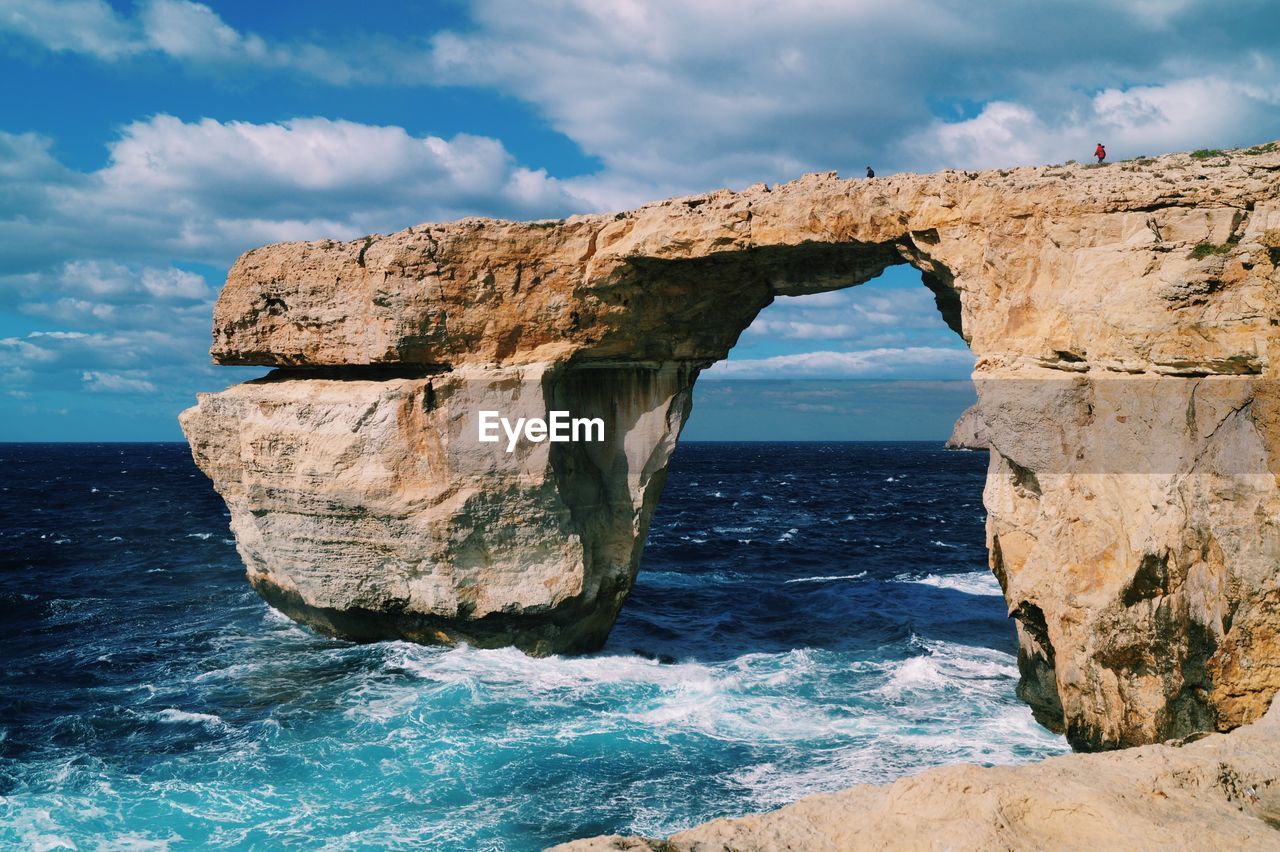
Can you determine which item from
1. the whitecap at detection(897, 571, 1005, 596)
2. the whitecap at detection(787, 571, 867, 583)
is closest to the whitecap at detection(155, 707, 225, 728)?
the whitecap at detection(787, 571, 867, 583)

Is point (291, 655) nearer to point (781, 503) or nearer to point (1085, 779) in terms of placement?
point (1085, 779)

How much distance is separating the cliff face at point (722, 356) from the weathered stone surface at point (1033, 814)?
499 cm

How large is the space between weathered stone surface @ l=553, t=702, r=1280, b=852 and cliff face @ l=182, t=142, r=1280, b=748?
4.99 metres

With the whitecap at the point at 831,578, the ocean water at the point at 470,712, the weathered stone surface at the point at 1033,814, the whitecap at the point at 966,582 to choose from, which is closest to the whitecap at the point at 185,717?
the ocean water at the point at 470,712

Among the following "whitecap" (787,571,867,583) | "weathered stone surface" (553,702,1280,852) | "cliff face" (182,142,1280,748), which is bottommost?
"whitecap" (787,571,867,583)

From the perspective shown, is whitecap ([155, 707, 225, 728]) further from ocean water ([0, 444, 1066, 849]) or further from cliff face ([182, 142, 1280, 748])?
Result: cliff face ([182, 142, 1280, 748])

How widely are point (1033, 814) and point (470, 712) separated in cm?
1120

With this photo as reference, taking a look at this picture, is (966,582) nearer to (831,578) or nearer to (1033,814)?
(831,578)

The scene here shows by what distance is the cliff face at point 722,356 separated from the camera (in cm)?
1059

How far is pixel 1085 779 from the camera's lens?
237 inches

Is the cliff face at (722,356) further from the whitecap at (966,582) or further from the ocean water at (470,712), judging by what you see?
the whitecap at (966,582)

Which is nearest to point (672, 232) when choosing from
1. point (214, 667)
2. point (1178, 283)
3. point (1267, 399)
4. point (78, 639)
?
point (1178, 283)

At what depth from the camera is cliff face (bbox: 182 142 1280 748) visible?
34.8ft

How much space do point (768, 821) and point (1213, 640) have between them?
800cm
